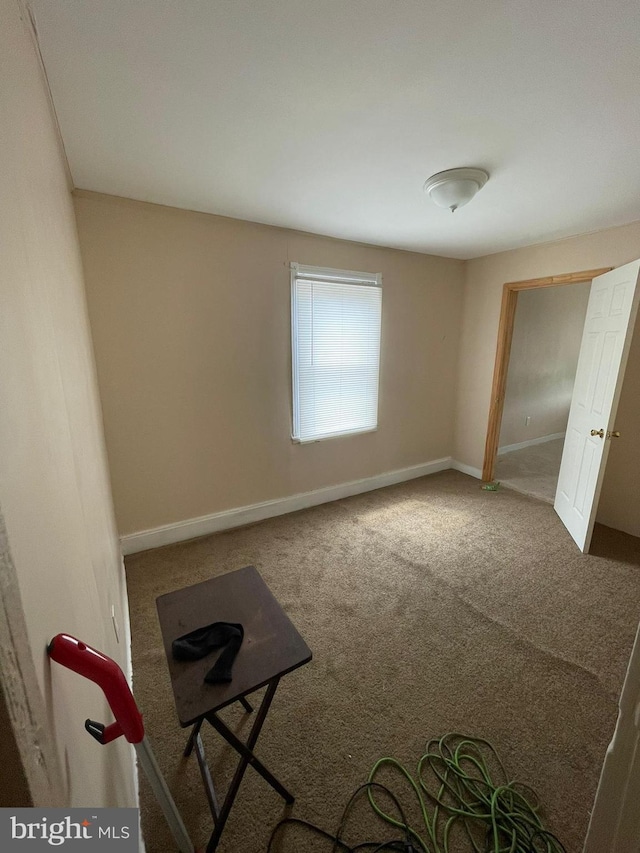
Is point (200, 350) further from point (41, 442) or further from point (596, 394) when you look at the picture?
point (596, 394)

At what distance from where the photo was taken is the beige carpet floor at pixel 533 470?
11.9ft

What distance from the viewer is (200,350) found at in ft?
8.28

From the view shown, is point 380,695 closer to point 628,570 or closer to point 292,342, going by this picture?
point 628,570

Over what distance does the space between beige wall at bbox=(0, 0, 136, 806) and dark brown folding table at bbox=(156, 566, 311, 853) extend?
199 millimetres

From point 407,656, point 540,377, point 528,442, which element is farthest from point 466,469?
point 407,656

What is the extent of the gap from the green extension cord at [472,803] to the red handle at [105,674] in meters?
1.07

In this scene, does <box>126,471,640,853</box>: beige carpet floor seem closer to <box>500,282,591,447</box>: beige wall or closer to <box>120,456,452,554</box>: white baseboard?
<box>120,456,452,554</box>: white baseboard

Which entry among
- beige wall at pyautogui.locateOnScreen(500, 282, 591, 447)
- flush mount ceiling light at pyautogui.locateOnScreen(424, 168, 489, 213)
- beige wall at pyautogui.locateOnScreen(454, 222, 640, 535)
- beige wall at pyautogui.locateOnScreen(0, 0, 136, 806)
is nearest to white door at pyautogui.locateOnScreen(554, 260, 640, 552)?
beige wall at pyautogui.locateOnScreen(454, 222, 640, 535)

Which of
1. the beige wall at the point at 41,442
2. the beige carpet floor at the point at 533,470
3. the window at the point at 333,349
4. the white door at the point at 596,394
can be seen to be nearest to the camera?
the beige wall at the point at 41,442

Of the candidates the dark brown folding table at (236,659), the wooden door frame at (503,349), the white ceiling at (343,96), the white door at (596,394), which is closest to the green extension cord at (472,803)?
the dark brown folding table at (236,659)

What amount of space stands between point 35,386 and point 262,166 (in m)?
1.72

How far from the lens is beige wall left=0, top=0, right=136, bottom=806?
0.43 metres

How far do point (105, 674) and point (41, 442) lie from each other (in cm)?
39

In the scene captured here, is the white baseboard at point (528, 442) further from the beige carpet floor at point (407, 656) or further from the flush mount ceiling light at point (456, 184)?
the flush mount ceiling light at point (456, 184)
